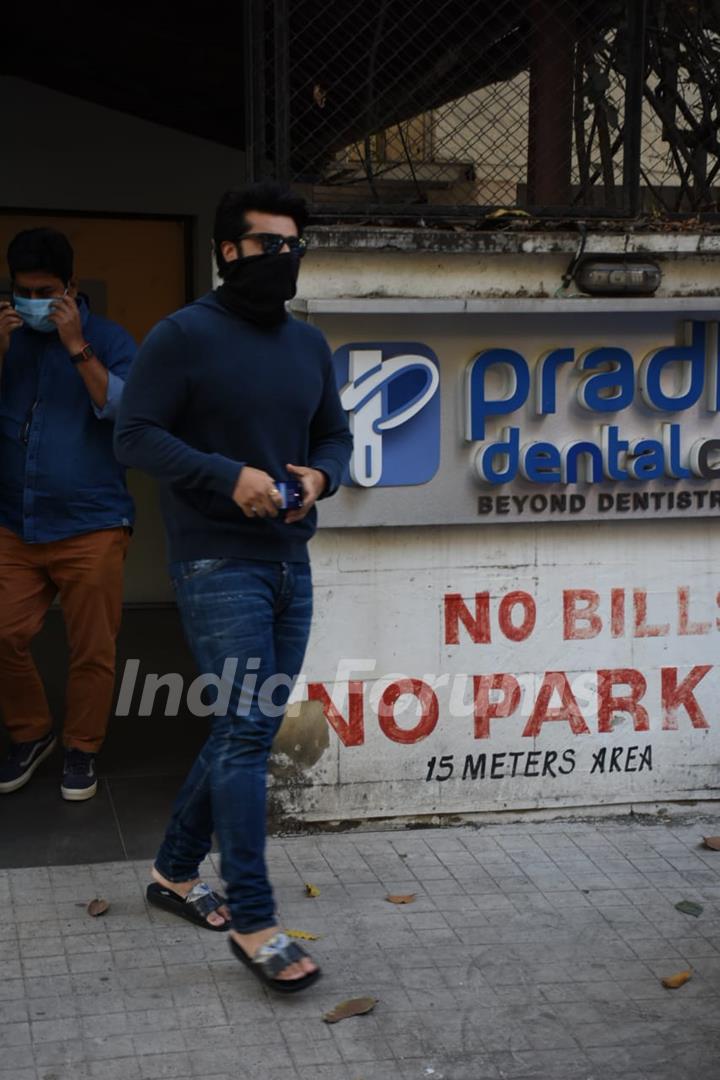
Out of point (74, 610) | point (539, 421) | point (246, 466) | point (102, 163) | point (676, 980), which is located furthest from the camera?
point (102, 163)

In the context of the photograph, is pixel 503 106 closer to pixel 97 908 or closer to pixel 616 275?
pixel 616 275

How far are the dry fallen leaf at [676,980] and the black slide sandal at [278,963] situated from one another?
3.15ft

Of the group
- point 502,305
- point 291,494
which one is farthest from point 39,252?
point 291,494

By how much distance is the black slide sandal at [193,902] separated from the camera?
423 cm

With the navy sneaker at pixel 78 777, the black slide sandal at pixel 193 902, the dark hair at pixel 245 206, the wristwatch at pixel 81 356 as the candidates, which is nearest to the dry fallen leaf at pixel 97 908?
the black slide sandal at pixel 193 902

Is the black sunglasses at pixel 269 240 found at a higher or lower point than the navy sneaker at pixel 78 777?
higher

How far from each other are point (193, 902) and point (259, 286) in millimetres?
1810

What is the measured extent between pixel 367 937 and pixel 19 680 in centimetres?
185

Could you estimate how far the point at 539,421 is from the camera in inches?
199

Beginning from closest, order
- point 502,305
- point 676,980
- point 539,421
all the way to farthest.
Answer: point 676,980, point 502,305, point 539,421

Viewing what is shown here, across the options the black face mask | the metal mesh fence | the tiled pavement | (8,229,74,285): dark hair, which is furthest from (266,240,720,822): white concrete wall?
the black face mask

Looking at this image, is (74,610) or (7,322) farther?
(74,610)

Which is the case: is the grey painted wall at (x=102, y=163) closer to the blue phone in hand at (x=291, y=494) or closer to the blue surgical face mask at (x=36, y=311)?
the blue surgical face mask at (x=36, y=311)

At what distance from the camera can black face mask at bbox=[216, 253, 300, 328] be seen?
3764 mm
